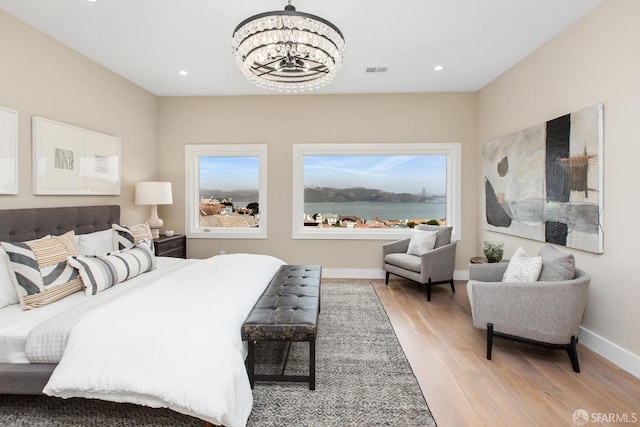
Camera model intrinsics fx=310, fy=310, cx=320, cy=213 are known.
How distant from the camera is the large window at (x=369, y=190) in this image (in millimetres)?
4879

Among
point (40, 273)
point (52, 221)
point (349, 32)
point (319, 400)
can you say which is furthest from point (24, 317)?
point (349, 32)

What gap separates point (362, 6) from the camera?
2.62 meters

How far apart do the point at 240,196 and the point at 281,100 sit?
5.47 feet

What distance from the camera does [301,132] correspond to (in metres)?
4.86

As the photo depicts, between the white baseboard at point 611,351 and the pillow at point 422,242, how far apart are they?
71.8 inches

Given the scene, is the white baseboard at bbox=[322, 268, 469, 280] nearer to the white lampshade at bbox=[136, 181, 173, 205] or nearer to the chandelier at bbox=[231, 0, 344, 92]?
the white lampshade at bbox=[136, 181, 173, 205]

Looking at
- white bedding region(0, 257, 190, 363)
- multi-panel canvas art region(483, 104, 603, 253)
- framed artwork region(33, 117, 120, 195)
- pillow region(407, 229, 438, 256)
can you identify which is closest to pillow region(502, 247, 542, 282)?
multi-panel canvas art region(483, 104, 603, 253)

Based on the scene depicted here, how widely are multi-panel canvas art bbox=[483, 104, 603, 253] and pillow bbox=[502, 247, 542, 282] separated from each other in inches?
19.1

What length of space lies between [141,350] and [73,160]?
9.04 ft

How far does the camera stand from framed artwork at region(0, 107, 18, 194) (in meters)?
2.65

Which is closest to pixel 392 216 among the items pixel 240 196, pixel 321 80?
pixel 240 196

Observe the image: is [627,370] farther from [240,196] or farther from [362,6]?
[240,196]

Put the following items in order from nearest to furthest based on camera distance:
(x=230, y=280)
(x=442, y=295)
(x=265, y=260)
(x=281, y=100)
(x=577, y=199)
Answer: (x=230, y=280), (x=577, y=199), (x=265, y=260), (x=442, y=295), (x=281, y=100)

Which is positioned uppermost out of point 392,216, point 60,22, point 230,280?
point 60,22
